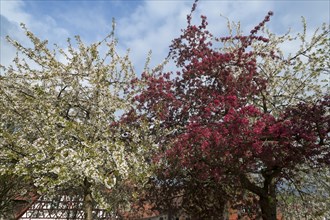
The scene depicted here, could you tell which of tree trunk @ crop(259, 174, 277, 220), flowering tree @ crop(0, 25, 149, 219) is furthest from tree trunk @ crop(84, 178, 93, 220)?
tree trunk @ crop(259, 174, 277, 220)

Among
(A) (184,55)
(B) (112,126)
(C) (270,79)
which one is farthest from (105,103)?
(C) (270,79)

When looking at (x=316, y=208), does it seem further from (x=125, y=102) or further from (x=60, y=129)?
(x=60, y=129)

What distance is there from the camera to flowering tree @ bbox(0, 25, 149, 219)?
22.9 feet

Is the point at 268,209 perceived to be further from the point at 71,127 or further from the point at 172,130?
the point at 71,127

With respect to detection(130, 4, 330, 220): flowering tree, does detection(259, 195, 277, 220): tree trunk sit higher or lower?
lower

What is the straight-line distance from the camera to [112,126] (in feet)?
31.6

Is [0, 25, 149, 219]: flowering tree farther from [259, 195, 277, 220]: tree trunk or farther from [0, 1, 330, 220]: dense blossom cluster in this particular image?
[259, 195, 277, 220]: tree trunk

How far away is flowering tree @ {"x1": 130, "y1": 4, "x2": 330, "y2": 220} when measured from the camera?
8.50m

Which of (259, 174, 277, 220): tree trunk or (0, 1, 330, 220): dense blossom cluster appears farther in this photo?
(259, 174, 277, 220): tree trunk

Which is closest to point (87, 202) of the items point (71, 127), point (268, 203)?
point (71, 127)

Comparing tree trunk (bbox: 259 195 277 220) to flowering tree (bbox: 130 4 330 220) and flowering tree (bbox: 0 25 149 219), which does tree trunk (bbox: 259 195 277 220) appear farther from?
flowering tree (bbox: 0 25 149 219)

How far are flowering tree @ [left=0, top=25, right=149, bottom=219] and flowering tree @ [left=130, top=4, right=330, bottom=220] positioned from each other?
4.55ft

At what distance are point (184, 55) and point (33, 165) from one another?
7.01m

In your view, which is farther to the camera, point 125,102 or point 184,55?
point 184,55
